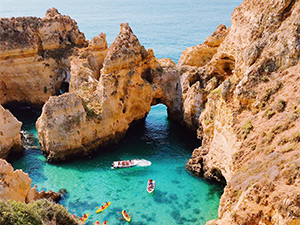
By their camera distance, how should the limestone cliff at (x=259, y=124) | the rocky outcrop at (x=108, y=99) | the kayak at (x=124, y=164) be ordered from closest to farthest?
the limestone cliff at (x=259, y=124) < the kayak at (x=124, y=164) < the rocky outcrop at (x=108, y=99)

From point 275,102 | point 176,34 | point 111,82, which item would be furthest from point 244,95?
point 176,34

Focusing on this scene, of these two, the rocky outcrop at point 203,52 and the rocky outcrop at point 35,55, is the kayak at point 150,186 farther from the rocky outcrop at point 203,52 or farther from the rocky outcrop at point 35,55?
the rocky outcrop at point 35,55

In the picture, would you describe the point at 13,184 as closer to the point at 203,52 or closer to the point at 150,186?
the point at 150,186

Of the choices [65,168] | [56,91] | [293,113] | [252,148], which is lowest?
[65,168]

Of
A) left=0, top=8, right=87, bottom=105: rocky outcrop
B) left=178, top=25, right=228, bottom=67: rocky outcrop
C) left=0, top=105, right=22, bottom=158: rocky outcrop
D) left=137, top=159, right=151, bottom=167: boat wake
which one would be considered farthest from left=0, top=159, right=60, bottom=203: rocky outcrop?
left=178, top=25, right=228, bottom=67: rocky outcrop

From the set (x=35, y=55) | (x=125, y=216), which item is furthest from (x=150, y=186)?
(x=35, y=55)

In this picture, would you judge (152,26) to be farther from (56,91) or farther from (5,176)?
(5,176)

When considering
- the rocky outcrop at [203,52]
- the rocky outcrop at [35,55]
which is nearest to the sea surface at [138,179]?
the rocky outcrop at [35,55]
